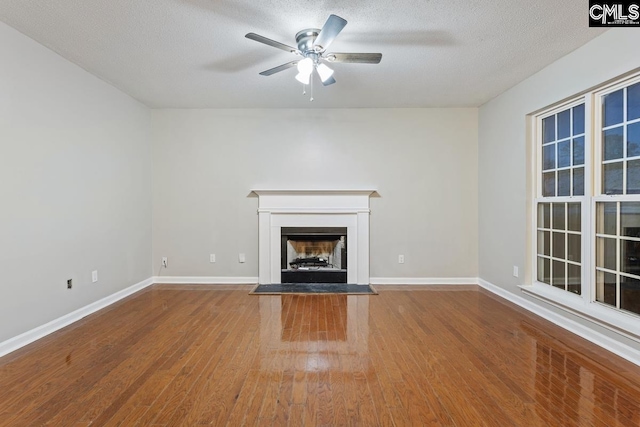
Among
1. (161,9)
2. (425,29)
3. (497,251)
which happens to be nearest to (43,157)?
(161,9)

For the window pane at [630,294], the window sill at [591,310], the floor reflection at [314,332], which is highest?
the window pane at [630,294]

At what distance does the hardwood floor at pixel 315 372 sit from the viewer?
5.51ft

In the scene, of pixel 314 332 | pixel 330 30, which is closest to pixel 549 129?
pixel 330 30

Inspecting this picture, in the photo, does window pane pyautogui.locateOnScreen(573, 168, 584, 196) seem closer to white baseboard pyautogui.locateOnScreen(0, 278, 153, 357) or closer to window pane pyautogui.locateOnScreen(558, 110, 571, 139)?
window pane pyautogui.locateOnScreen(558, 110, 571, 139)

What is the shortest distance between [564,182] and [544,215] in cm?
43

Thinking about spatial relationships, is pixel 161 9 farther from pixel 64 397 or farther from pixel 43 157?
pixel 64 397

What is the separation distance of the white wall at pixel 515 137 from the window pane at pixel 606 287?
45cm

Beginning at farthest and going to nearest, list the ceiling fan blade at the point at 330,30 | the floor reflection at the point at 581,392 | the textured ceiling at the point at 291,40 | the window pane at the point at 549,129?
the window pane at the point at 549,129 < the textured ceiling at the point at 291,40 < the ceiling fan blade at the point at 330,30 < the floor reflection at the point at 581,392

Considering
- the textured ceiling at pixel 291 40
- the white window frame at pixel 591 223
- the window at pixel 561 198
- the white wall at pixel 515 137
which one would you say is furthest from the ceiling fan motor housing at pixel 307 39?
the window at pixel 561 198

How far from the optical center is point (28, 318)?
2.54 metres

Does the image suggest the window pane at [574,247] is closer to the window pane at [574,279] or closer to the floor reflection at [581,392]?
the window pane at [574,279]

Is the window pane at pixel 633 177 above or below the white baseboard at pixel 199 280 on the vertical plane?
above

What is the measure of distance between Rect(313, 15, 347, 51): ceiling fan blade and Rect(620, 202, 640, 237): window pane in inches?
102

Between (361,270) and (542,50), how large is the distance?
317 cm
